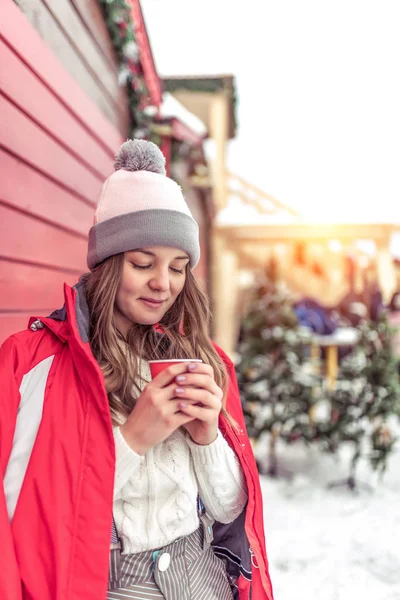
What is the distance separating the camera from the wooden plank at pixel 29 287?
5.95 feet

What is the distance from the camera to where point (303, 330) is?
4.01 m

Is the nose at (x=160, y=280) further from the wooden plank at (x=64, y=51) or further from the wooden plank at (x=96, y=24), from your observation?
the wooden plank at (x=96, y=24)

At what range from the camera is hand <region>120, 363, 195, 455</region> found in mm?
981

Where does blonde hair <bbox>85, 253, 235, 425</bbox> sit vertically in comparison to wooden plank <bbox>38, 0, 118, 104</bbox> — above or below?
below

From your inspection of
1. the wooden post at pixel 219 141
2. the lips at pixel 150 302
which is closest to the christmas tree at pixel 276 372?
the lips at pixel 150 302

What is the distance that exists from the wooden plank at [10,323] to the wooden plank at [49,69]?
0.94 m

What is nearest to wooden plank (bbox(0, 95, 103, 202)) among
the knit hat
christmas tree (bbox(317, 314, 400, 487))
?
the knit hat

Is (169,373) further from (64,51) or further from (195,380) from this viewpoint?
(64,51)

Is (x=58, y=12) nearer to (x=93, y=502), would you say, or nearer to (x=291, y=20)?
(x=93, y=502)

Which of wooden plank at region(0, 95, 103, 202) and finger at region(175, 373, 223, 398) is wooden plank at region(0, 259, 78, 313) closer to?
wooden plank at region(0, 95, 103, 202)

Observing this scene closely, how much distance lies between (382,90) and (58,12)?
5.43 m

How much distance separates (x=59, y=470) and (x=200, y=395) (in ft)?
0.98

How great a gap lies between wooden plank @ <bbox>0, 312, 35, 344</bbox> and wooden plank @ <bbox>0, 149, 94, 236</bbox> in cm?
40

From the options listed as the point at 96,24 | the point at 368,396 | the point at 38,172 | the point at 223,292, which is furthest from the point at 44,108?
the point at 223,292
